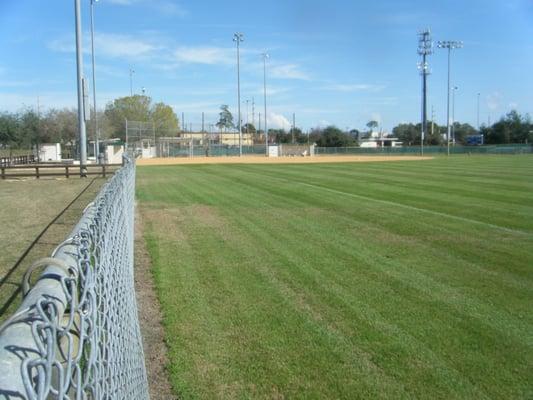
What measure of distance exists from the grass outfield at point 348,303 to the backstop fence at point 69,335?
1979 millimetres

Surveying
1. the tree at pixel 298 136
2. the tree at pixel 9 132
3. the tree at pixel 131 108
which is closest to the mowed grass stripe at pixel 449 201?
the tree at pixel 9 132

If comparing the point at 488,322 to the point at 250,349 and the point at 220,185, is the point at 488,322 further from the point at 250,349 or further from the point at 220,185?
the point at 220,185

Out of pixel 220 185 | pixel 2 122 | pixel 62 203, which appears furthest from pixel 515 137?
pixel 62 203

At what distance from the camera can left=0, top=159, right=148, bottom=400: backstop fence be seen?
1.20 metres

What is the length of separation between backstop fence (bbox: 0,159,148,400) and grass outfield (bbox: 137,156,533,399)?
1979 mm

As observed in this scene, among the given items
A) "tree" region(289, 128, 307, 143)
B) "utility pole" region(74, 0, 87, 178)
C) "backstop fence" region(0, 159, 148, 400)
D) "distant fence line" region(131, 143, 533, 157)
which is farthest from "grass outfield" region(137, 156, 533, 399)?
"tree" region(289, 128, 307, 143)

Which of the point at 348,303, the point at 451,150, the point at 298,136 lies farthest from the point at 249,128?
the point at 348,303

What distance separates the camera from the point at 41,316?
52.0 inches

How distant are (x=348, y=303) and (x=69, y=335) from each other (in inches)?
212

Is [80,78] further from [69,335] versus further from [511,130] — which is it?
[511,130]

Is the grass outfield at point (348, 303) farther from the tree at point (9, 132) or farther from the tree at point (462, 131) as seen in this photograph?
the tree at point (462, 131)

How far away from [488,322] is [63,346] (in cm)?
511

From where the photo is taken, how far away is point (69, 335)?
1.50 metres

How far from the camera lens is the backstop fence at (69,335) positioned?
120 centimetres
